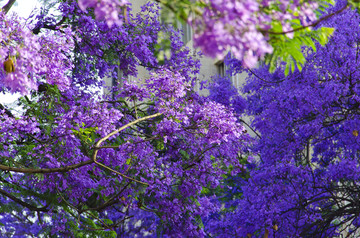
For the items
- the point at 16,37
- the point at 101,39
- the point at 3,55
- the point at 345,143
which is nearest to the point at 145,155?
the point at 101,39

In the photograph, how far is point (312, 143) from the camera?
9766 mm

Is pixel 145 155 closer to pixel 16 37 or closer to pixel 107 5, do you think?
pixel 16 37

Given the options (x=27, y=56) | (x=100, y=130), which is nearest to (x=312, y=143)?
(x=100, y=130)

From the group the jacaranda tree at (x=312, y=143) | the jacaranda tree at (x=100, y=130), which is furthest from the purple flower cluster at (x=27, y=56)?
the jacaranda tree at (x=312, y=143)

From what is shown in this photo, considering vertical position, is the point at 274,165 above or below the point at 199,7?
above

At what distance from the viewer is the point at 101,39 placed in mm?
8375

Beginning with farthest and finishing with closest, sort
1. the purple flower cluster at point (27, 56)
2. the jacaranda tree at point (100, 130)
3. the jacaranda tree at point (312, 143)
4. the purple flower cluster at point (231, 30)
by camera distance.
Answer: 1. the jacaranda tree at point (312, 143)
2. the jacaranda tree at point (100, 130)
3. the purple flower cluster at point (27, 56)
4. the purple flower cluster at point (231, 30)

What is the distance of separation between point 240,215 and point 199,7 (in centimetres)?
834

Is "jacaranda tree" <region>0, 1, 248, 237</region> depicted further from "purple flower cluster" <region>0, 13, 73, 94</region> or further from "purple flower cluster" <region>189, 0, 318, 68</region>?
"purple flower cluster" <region>189, 0, 318, 68</region>

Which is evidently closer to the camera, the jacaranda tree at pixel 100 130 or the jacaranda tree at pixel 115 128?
the jacaranda tree at pixel 115 128

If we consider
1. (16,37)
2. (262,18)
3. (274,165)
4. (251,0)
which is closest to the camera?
(251,0)

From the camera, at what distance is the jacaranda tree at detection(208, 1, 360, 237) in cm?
905

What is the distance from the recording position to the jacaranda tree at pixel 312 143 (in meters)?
9.05

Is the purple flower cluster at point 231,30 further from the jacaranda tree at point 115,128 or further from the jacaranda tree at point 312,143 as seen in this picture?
the jacaranda tree at point 312,143
